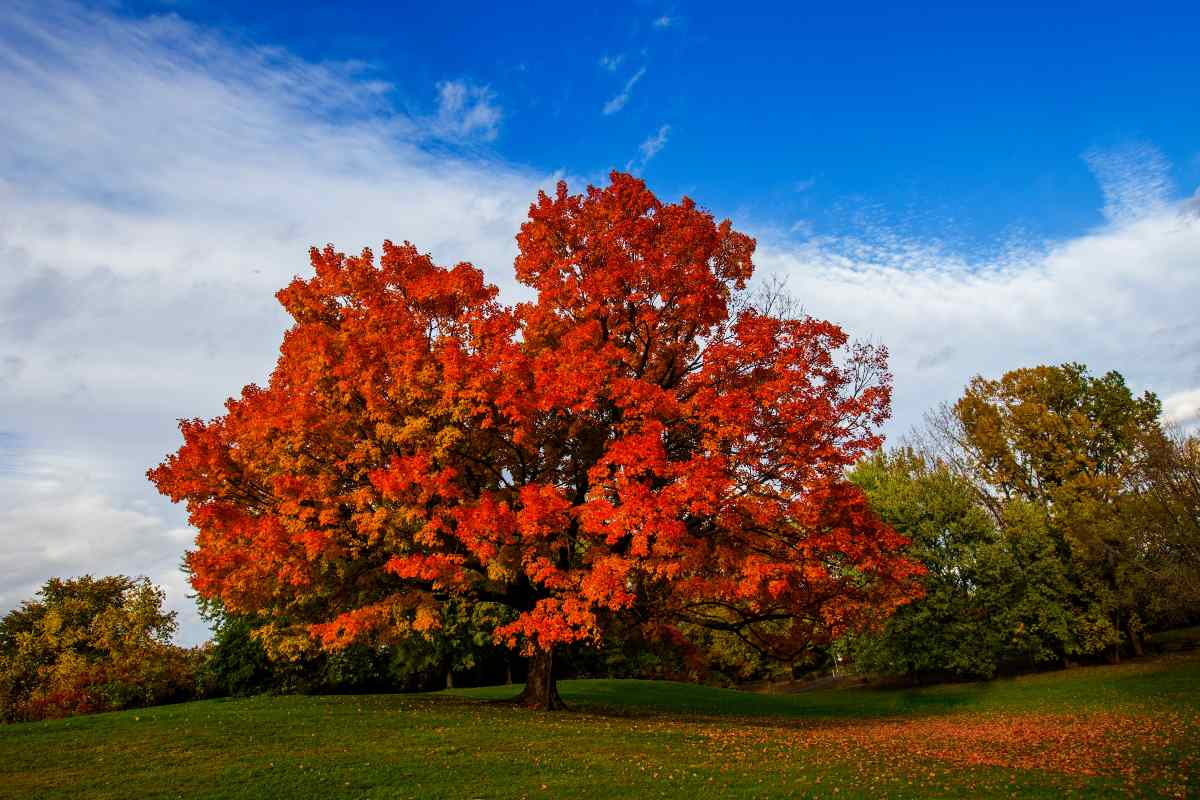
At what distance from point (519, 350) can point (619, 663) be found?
36.5 metres

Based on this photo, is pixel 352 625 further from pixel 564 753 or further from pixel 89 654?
pixel 89 654

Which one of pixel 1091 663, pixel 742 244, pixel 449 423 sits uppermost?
pixel 742 244

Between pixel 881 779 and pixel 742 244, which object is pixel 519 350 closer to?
pixel 742 244

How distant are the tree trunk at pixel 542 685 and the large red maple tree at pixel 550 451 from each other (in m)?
0.12

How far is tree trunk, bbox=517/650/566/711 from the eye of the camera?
75.5 feet

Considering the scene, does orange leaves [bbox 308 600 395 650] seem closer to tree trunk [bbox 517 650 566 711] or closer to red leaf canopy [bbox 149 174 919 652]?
red leaf canopy [bbox 149 174 919 652]

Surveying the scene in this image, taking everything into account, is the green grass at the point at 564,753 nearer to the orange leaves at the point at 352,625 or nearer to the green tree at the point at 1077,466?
the orange leaves at the point at 352,625

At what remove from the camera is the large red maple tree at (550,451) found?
61.8 ft

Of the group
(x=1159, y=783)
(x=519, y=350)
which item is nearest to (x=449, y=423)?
(x=519, y=350)

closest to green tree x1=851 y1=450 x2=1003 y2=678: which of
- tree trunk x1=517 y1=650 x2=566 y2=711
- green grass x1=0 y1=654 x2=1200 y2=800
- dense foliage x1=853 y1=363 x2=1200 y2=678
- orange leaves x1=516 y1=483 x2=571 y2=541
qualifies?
dense foliage x1=853 y1=363 x2=1200 y2=678

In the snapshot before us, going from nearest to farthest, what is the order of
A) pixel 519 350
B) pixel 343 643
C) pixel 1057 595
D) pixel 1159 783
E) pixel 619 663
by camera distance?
pixel 1159 783, pixel 343 643, pixel 519 350, pixel 1057 595, pixel 619 663

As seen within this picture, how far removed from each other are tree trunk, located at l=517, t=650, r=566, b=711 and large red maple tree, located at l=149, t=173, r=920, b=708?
4.7 inches

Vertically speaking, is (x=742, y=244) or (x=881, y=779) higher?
(x=742, y=244)

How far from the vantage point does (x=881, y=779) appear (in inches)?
546
